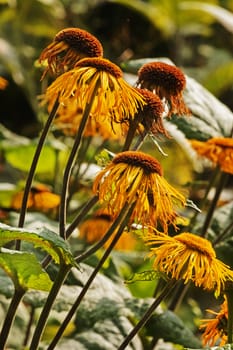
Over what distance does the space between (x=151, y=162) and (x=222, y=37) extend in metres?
4.59

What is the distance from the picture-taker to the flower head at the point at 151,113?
3.73ft

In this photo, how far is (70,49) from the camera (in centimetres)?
114

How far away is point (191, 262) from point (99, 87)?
23 cm

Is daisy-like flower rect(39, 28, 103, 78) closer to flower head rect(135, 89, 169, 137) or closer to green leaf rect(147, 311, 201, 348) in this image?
flower head rect(135, 89, 169, 137)

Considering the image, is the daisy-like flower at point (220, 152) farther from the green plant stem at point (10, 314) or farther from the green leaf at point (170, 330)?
the green plant stem at point (10, 314)

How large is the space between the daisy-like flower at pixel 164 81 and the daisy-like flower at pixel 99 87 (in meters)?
0.10

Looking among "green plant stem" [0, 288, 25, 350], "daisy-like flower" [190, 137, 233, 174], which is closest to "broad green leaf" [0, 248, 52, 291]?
"green plant stem" [0, 288, 25, 350]

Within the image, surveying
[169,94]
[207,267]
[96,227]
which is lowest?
[96,227]

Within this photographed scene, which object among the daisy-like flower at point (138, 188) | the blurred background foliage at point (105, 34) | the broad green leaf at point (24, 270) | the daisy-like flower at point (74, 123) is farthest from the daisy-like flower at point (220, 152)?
the blurred background foliage at point (105, 34)

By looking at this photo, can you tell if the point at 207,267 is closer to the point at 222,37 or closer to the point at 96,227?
the point at 96,227

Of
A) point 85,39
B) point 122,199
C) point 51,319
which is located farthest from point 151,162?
point 51,319

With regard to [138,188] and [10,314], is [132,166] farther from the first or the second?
[10,314]

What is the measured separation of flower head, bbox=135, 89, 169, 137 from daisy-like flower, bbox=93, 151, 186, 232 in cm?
7

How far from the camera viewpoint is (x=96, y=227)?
5.97 ft
